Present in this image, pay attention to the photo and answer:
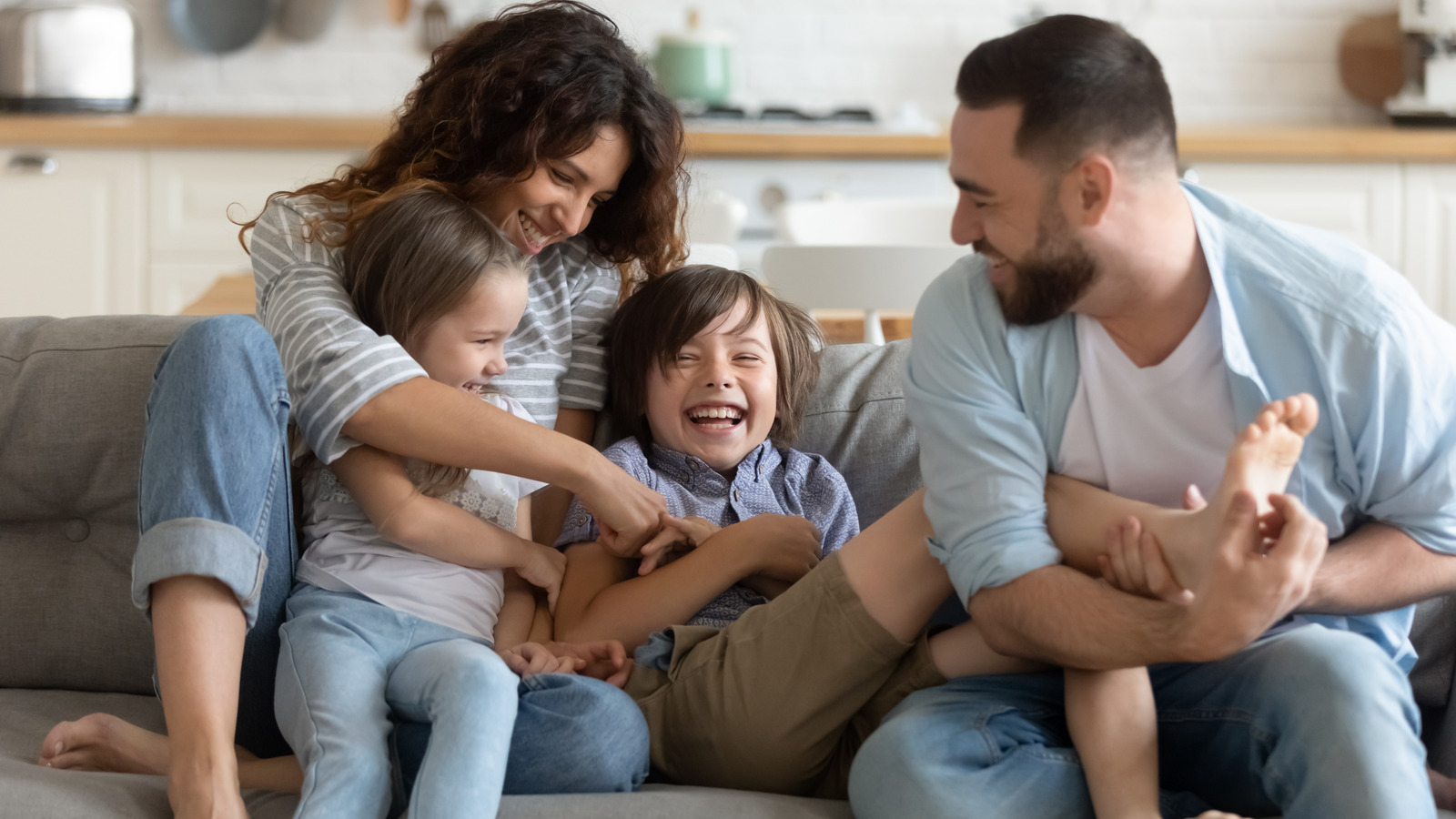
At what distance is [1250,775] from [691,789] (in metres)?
0.51

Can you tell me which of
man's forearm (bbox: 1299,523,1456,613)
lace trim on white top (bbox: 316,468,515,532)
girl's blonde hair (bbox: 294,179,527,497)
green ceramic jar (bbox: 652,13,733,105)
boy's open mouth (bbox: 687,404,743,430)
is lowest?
lace trim on white top (bbox: 316,468,515,532)

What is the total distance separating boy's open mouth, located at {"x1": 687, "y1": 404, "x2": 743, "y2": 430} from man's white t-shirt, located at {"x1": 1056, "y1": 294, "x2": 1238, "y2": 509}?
48 centimetres

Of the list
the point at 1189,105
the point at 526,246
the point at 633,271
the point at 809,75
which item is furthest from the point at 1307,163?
the point at 526,246

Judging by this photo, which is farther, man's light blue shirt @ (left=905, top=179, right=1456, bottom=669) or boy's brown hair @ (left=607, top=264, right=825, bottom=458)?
boy's brown hair @ (left=607, top=264, right=825, bottom=458)

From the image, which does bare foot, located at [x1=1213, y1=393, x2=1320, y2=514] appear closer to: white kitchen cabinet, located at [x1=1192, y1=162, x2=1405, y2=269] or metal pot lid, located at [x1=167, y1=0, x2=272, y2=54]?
white kitchen cabinet, located at [x1=1192, y1=162, x2=1405, y2=269]

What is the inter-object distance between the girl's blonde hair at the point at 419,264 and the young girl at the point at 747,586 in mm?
230

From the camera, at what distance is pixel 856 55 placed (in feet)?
13.9

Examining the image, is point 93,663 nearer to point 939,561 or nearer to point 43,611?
point 43,611

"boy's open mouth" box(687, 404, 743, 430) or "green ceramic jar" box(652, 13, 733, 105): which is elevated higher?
"green ceramic jar" box(652, 13, 733, 105)

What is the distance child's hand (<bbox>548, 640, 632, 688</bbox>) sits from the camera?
138 cm

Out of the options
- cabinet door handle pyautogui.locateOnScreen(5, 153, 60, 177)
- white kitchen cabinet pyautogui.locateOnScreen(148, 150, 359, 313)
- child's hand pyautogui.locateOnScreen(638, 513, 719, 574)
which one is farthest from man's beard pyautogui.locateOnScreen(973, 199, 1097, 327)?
cabinet door handle pyautogui.locateOnScreen(5, 153, 60, 177)

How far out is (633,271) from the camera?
1.80 metres

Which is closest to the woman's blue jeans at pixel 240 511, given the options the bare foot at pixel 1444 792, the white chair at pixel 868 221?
the bare foot at pixel 1444 792

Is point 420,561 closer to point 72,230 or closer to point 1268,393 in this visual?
point 1268,393
